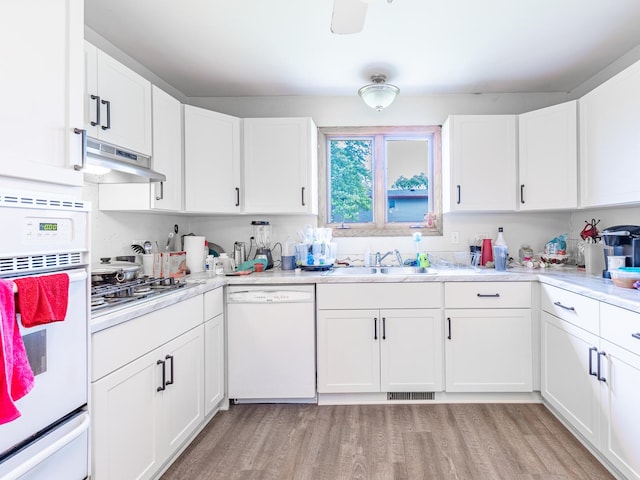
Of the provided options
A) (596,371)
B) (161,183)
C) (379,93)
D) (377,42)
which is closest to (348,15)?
(377,42)

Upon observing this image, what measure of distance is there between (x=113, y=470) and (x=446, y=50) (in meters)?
2.87

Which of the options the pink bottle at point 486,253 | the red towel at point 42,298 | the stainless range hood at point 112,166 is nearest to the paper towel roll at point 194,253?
the stainless range hood at point 112,166

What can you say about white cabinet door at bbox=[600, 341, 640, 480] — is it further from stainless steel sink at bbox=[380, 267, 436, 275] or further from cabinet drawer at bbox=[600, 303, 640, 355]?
stainless steel sink at bbox=[380, 267, 436, 275]

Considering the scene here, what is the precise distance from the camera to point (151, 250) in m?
2.44

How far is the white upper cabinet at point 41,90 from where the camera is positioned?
3.08ft

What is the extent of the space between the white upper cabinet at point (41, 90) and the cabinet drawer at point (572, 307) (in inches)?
91.7

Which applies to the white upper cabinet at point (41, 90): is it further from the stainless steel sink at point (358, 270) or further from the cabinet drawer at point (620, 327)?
the cabinet drawer at point (620, 327)

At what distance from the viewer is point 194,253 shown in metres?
2.69

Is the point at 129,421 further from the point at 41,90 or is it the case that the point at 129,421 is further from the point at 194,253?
the point at 194,253

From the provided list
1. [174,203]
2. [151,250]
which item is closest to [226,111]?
[174,203]

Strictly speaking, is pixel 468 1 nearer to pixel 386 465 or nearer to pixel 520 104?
pixel 520 104

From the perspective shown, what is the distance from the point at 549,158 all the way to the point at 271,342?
239cm

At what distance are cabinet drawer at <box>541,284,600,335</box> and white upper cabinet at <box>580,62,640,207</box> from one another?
2.12 feet

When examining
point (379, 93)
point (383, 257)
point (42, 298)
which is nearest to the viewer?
point (42, 298)
